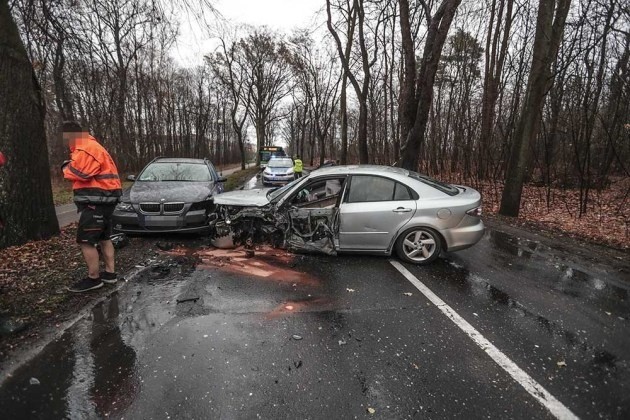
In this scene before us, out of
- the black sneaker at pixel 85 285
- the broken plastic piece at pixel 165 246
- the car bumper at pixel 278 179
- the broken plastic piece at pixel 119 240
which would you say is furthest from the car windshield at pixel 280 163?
the black sneaker at pixel 85 285

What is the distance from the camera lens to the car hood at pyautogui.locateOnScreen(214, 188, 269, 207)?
6.05 m

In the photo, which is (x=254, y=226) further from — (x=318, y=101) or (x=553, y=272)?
(x=318, y=101)

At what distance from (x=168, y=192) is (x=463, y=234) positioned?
5.29m

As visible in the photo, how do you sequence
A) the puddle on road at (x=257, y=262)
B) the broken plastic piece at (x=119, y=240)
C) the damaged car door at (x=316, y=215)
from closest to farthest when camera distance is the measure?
1. the puddle on road at (x=257, y=262)
2. the damaged car door at (x=316, y=215)
3. the broken plastic piece at (x=119, y=240)

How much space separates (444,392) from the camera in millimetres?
2521

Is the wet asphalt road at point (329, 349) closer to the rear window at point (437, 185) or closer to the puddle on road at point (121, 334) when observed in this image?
the puddle on road at point (121, 334)

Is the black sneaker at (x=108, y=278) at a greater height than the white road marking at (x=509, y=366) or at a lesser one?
greater

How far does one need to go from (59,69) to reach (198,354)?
17392mm

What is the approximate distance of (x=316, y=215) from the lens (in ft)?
18.4

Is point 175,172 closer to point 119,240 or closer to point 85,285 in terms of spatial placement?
point 119,240

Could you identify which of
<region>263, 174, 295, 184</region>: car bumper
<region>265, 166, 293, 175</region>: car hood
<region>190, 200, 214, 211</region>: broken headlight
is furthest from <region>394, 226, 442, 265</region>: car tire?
<region>265, 166, 293, 175</region>: car hood

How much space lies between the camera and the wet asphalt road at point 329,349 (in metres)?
2.38

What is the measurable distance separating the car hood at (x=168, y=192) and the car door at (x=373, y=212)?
2.90m

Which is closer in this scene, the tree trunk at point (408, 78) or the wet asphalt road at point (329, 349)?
the wet asphalt road at point (329, 349)
